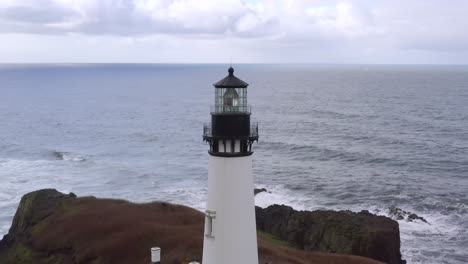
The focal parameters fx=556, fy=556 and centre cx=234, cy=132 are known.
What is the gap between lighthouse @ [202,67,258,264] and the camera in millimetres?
18219

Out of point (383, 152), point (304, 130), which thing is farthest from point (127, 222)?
point (304, 130)

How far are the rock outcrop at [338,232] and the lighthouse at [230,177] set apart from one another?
22.7 metres

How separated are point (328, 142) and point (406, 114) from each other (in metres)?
37.4

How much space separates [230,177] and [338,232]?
24.5 m

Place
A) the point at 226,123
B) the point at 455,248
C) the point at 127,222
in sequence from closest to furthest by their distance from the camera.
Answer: the point at 226,123 → the point at 127,222 → the point at 455,248

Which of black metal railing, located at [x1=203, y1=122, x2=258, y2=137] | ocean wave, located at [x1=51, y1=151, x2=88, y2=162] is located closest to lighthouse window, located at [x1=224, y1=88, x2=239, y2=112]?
black metal railing, located at [x1=203, y1=122, x2=258, y2=137]

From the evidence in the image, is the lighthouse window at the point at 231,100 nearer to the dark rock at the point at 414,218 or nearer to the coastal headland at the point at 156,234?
the coastal headland at the point at 156,234

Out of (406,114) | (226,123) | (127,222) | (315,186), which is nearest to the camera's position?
(226,123)

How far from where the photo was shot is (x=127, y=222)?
123 ft

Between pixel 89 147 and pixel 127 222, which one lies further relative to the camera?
pixel 89 147

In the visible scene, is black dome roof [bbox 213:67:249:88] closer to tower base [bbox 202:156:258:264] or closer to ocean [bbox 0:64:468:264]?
tower base [bbox 202:156:258:264]

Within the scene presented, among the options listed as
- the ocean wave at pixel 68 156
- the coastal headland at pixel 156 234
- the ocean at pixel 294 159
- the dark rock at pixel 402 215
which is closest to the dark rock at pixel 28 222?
the coastal headland at pixel 156 234

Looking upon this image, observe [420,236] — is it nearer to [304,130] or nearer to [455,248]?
[455,248]

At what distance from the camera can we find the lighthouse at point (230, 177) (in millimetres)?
18219
